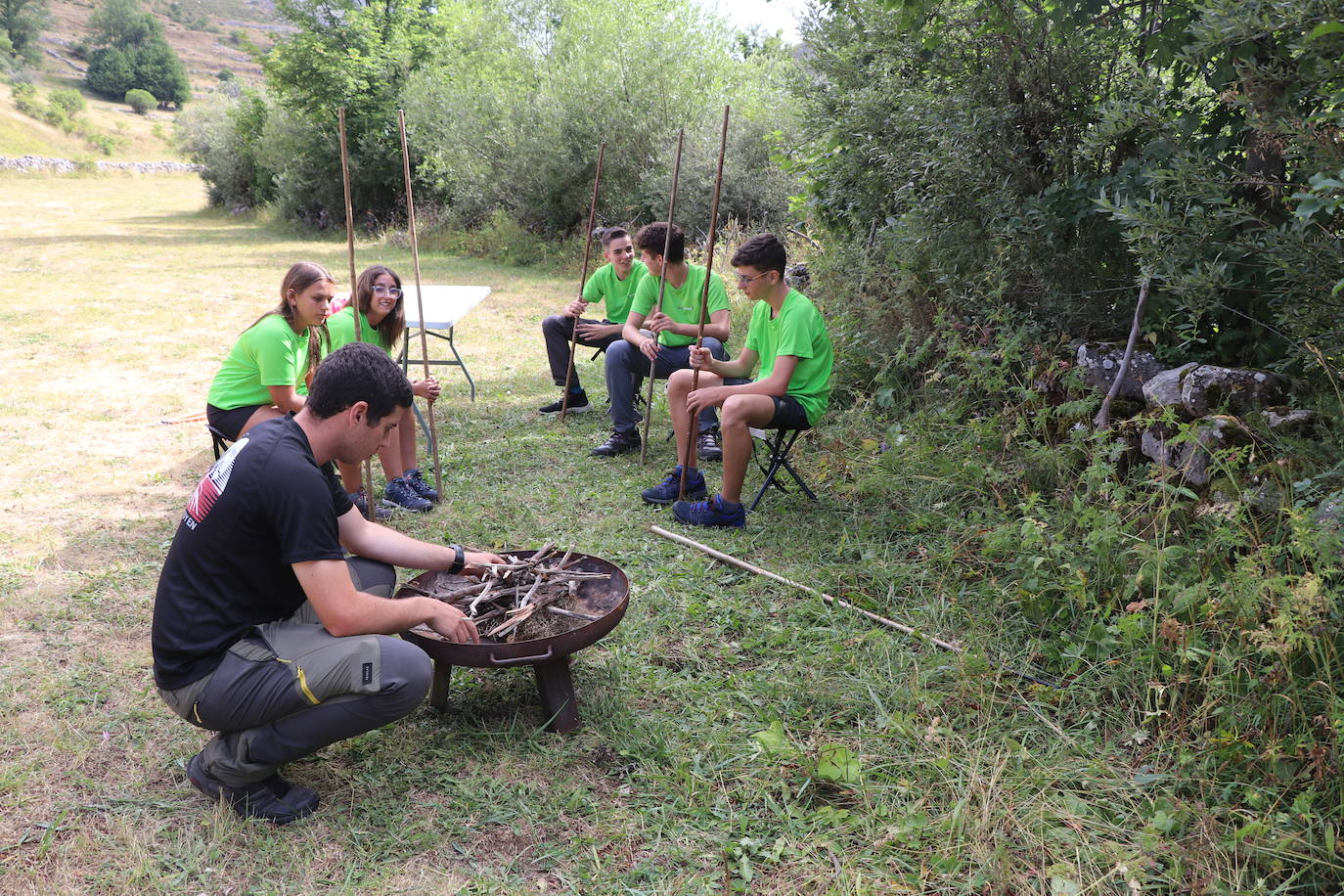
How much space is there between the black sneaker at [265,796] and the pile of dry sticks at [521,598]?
596 millimetres

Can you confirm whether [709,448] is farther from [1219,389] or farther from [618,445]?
[1219,389]

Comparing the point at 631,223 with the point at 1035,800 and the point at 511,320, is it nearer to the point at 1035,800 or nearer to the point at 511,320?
the point at 511,320

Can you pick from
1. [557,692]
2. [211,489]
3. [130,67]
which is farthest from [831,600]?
[130,67]

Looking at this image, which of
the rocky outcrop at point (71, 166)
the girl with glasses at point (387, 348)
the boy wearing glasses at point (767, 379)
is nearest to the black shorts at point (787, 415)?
the boy wearing glasses at point (767, 379)

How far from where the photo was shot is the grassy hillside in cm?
4541

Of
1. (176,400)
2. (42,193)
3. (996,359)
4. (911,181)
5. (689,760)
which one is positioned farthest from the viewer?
(42,193)

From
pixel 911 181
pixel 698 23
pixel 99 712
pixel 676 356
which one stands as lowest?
pixel 99 712

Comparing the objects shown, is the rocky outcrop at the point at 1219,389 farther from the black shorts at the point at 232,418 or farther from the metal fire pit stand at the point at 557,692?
the black shorts at the point at 232,418

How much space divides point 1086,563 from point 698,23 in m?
14.6

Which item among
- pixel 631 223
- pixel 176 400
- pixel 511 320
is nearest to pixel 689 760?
pixel 176 400

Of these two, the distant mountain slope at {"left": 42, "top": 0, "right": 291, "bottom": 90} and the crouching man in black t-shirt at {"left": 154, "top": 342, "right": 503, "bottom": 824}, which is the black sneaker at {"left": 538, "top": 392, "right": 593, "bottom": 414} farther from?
the distant mountain slope at {"left": 42, "top": 0, "right": 291, "bottom": 90}

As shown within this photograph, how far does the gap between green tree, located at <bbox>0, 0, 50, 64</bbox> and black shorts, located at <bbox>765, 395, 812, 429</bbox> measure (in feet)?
323

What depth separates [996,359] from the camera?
16.7ft

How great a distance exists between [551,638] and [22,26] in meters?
106
